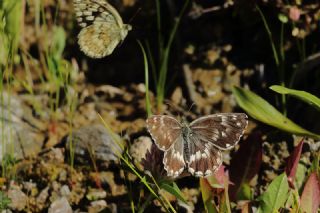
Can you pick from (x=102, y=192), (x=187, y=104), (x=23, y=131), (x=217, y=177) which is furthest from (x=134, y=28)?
(x=217, y=177)

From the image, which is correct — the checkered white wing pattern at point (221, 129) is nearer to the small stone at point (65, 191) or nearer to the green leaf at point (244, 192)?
the green leaf at point (244, 192)

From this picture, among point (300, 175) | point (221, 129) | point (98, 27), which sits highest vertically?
point (98, 27)

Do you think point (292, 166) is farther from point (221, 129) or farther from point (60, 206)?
point (60, 206)

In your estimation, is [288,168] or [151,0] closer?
[288,168]

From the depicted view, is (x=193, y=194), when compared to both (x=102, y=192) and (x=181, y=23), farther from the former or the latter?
(x=181, y=23)

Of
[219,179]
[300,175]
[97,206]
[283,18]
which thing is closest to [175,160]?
[219,179]

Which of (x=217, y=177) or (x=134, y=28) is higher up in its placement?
(x=134, y=28)
